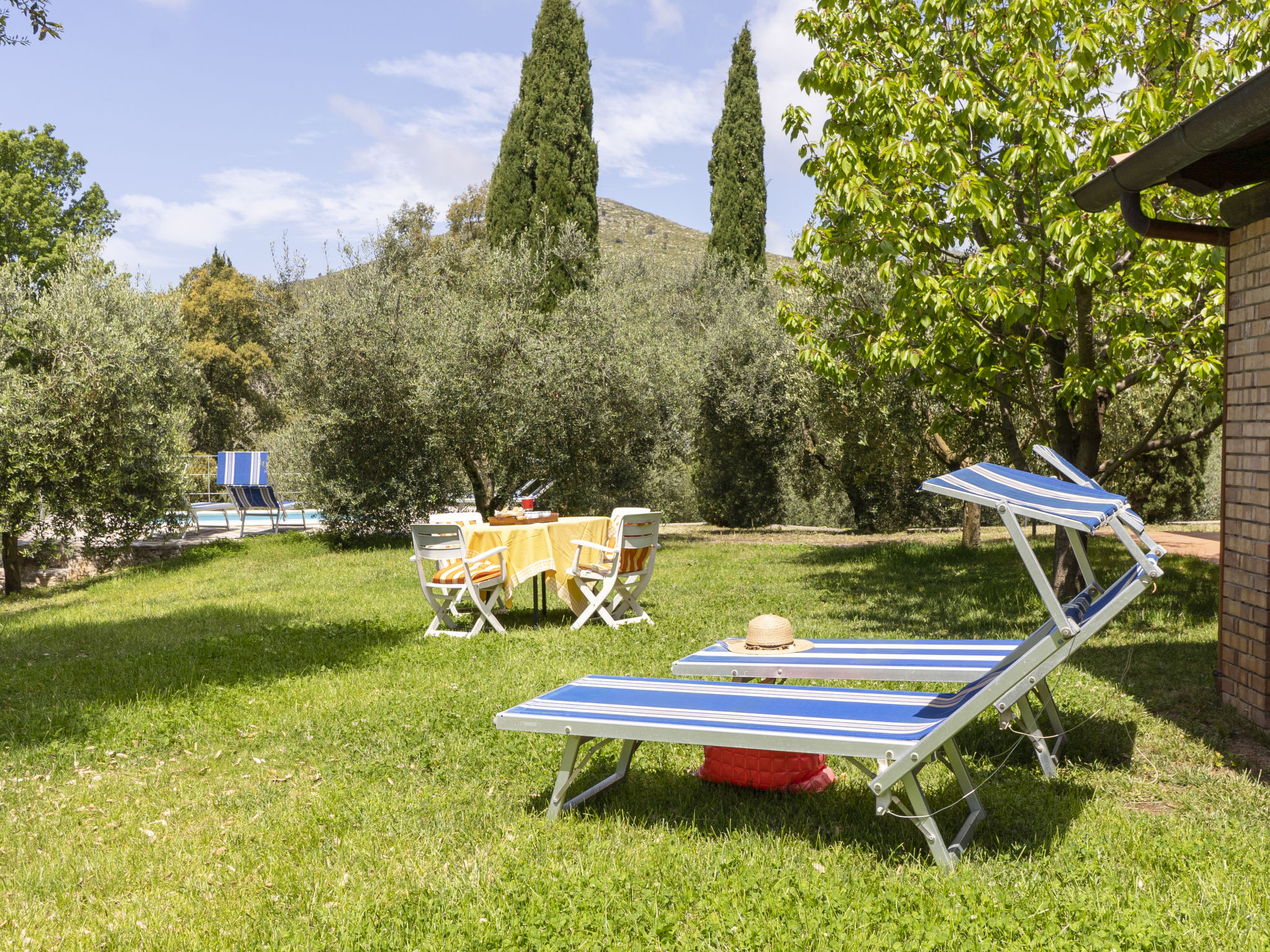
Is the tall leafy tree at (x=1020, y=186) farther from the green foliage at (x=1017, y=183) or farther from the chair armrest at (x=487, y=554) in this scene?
the chair armrest at (x=487, y=554)

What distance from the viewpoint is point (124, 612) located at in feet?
32.3

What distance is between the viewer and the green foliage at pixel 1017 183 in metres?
6.59

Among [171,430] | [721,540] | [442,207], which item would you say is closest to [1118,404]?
[721,540]

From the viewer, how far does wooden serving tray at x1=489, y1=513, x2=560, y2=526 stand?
8.02 meters

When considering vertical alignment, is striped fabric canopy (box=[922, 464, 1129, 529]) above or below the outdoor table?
above

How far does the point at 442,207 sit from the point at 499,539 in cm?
2595

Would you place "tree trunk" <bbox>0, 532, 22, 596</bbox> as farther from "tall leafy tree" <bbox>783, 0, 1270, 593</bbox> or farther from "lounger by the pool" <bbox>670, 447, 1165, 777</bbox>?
"lounger by the pool" <bbox>670, 447, 1165, 777</bbox>

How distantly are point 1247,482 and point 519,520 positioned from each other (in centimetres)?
543

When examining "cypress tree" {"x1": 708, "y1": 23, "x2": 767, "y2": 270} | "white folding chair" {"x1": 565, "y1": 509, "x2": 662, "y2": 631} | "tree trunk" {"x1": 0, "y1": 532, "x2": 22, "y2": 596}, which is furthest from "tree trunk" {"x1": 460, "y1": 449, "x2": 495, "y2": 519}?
"cypress tree" {"x1": 708, "y1": 23, "x2": 767, "y2": 270}

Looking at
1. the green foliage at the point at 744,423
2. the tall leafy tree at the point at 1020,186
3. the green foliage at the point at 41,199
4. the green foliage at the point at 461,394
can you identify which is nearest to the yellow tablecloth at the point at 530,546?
the tall leafy tree at the point at 1020,186

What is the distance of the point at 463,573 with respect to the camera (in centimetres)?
768

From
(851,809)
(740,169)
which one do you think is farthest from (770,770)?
(740,169)

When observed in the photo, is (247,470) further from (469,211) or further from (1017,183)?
(469,211)

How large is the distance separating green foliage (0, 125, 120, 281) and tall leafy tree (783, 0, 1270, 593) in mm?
25705
